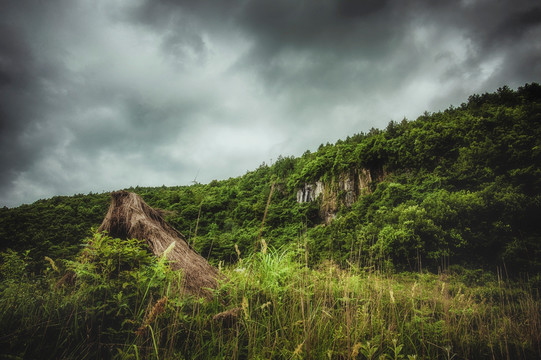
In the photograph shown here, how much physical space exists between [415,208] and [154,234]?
13.0 metres

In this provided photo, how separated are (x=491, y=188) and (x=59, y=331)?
15.8 meters

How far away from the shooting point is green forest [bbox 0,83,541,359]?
6.83ft

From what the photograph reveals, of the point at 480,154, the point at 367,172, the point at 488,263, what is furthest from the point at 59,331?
the point at 367,172

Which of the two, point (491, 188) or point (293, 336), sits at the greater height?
point (491, 188)

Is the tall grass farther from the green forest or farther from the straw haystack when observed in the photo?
the straw haystack

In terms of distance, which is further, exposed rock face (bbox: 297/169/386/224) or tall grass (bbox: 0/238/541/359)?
exposed rock face (bbox: 297/169/386/224)

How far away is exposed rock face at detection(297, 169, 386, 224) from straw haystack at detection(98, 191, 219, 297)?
18.2 m

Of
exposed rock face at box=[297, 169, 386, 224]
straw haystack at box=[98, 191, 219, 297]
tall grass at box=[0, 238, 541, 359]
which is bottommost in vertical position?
tall grass at box=[0, 238, 541, 359]

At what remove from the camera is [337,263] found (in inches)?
541

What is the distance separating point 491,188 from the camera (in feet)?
37.2

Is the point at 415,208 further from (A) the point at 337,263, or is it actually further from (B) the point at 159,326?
(B) the point at 159,326

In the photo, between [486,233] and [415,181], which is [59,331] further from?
[415,181]

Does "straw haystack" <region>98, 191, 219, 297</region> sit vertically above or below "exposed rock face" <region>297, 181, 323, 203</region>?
below

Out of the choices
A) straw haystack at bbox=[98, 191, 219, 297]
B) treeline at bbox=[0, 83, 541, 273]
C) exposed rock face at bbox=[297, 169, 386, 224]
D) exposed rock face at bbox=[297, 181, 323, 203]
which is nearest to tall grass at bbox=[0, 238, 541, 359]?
straw haystack at bbox=[98, 191, 219, 297]
